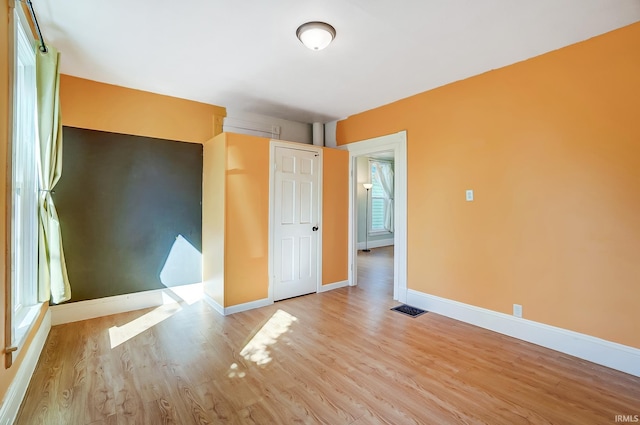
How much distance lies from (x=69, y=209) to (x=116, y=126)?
3.47ft

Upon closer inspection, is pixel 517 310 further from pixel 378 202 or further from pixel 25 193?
pixel 378 202

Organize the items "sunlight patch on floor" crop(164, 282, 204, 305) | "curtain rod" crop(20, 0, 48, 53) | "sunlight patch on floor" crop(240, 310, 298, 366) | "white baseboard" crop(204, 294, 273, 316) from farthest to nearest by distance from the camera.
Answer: "sunlight patch on floor" crop(164, 282, 204, 305), "white baseboard" crop(204, 294, 273, 316), "sunlight patch on floor" crop(240, 310, 298, 366), "curtain rod" crop(20, 0, 48, 53)

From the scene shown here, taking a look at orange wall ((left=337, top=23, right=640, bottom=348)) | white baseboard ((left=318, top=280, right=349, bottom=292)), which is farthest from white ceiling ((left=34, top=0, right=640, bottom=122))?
white baseboard ((left=318, top=280, right=349, bottom=292))

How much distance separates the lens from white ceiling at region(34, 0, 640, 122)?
209 cm

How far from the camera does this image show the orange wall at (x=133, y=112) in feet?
10.5

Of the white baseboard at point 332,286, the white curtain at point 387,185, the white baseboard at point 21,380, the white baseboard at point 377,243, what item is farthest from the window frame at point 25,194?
the white curtain at point 387,185

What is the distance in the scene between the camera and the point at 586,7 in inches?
81.7

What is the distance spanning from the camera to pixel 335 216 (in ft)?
14.9

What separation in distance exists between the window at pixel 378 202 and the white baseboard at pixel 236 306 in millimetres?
5315

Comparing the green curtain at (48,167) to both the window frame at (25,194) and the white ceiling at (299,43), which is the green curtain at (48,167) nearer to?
the window frame at (25,194)

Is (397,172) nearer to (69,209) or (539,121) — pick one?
(539,121)

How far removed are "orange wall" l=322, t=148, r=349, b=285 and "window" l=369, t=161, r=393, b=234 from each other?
4.05 metres

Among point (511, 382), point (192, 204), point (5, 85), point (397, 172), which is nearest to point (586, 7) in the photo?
point (397, 172)

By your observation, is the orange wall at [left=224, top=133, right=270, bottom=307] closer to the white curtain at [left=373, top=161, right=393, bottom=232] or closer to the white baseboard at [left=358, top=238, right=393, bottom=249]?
the white baseboard at [left=358, top=238, right=393, bottom=249]
